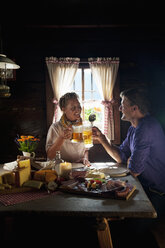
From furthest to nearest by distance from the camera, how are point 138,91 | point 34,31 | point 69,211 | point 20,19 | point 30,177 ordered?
point 34,31 → point 20,19 → point 138,91 → point 30,177 → point 69,211

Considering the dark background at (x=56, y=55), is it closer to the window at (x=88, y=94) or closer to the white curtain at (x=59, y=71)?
the white curtain at (x=59, y=71)

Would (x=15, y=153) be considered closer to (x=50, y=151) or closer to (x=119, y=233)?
(x=50, y=151)

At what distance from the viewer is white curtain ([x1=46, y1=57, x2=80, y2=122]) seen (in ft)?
13.8

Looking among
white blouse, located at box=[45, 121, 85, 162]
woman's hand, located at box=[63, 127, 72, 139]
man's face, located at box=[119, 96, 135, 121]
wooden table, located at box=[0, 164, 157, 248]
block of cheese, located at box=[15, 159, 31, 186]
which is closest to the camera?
wooden table, located at box=[0, 164, 157, 248]

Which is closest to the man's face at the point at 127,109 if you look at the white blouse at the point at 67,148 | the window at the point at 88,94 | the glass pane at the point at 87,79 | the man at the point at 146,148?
the man at the point at 146,148

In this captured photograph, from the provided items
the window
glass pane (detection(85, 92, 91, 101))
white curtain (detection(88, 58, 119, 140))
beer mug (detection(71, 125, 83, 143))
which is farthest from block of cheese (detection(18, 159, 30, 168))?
glass pane (detection(85, 92, 91, 101))

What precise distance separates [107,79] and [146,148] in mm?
2444

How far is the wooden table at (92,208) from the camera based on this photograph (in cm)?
120

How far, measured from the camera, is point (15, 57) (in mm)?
4332

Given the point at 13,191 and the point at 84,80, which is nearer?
the point at 13,191

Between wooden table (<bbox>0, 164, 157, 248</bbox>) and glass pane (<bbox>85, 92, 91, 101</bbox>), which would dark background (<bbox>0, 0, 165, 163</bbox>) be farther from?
wooden table (<bbox>0, 164, 157, 248</bbox>)

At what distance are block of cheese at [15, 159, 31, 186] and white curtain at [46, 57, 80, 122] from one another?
2.55m

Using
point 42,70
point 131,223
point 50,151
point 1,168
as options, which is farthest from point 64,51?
point 131,223

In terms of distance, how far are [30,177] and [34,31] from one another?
3.42 metres
